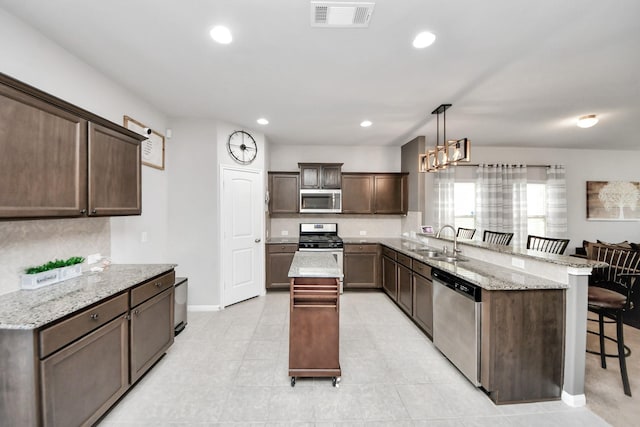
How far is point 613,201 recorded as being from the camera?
18.1 ft

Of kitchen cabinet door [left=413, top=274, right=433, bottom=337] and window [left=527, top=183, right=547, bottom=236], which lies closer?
kitchen cabinet door [left=413, top=274, right=433, bottom=337]

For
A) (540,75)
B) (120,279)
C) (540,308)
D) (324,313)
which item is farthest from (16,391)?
(540,75)

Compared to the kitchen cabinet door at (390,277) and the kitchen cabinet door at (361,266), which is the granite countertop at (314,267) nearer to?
the kitchen cabinet door at (390,277)

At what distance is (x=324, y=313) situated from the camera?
2.16 m

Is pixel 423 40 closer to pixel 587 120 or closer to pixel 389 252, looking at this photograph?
pixel 389 252

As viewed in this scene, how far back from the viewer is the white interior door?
3.83m

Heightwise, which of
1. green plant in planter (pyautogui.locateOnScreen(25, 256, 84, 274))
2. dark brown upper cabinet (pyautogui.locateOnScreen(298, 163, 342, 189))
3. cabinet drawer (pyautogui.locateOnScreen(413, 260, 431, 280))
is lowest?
cabinet drawer (pyautogui.locateOnScreen(413, 260, 431, 280))

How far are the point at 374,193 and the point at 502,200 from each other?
8.52ft

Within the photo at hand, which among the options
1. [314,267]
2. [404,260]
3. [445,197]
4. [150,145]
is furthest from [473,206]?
[150,145]

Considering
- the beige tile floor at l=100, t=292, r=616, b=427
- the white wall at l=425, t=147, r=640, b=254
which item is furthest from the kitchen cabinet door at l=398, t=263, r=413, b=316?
the white wall at l=425, t=147, r=640, b=254

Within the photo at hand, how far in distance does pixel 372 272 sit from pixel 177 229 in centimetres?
326

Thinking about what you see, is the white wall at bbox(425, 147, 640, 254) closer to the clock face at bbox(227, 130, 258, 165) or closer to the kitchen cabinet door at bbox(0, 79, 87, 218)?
the clock face at bbox(227, 130, 258, 165)

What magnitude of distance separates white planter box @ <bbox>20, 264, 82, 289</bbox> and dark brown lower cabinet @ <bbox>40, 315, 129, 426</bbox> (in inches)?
22.8

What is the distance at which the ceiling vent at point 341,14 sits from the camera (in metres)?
1.60
